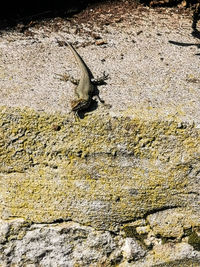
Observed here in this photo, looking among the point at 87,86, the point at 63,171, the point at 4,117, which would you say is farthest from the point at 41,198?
the point at 87,86

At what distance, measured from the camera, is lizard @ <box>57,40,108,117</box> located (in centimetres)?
281

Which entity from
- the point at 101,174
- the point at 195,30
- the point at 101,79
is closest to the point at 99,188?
the point at 101,174

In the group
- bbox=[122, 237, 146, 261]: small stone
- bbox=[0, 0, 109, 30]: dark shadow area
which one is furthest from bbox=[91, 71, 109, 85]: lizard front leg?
bbox=[122, 237, 146, 261]: small stone

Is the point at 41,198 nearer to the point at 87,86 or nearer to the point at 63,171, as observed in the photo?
the point at 63,171

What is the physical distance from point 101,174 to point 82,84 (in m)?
0.73

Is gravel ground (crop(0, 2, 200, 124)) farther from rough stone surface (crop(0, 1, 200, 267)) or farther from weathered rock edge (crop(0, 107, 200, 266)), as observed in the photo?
weathered rock edge (crop(0, 107, 200, 266))

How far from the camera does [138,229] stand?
3.01 meters

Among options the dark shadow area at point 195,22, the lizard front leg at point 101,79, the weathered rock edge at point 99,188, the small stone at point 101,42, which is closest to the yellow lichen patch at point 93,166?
the weathered rock edge at point 99,188

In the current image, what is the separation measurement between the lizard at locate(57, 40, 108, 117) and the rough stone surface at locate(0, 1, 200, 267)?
78 millimetres

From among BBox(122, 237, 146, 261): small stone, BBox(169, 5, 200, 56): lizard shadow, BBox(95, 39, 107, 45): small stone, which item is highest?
BBox(169, 5, 200, 56): lizard shadow

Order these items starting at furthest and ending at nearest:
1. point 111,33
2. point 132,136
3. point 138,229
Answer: point 111,33
point 138,229
point 132,136

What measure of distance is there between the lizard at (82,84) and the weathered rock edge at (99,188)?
107 mm

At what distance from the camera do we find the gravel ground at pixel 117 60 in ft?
9.66

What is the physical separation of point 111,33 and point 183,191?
1.63 m
